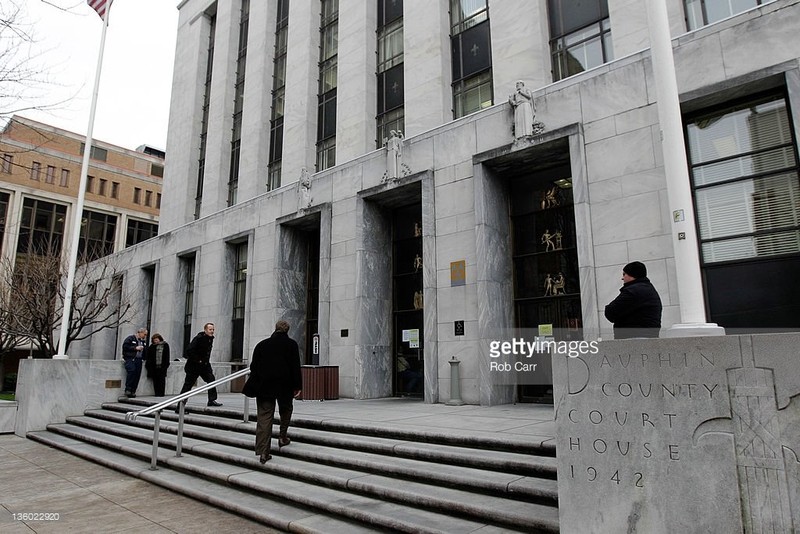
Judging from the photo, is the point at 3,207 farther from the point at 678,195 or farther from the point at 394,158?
the point at 678,195

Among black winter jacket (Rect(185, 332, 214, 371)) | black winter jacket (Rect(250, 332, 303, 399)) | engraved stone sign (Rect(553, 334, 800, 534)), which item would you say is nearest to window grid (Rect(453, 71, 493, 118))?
black winter jacket (Rect(185, 332, 214, 371))

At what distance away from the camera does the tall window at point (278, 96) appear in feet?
75.4

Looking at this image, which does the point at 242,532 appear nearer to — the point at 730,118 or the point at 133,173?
the point at 730,118

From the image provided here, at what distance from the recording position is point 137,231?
169ft

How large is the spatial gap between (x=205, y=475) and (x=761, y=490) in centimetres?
725

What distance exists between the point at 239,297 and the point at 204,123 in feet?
40.5

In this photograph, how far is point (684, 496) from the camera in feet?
13.2

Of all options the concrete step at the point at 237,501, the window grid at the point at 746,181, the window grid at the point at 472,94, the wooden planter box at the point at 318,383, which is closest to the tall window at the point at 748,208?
the window grid at the point at 746,181

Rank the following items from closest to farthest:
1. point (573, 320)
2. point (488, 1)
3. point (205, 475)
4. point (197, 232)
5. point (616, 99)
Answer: point (205, 475) → point (616, 99) → point (573, 320) → point (488, 1) → point (197, 232)

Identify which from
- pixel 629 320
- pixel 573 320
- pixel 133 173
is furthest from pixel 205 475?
pixel 133 173

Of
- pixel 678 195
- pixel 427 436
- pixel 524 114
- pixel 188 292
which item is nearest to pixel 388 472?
pixel 427 436

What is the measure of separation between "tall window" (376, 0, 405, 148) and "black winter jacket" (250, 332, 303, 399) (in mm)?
11515

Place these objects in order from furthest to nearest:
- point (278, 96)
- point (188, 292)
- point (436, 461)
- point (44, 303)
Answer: point (188, 292) → point (278, 96) → point (44, 303) → point (436, 461)

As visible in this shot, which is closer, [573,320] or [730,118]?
[730,118]
